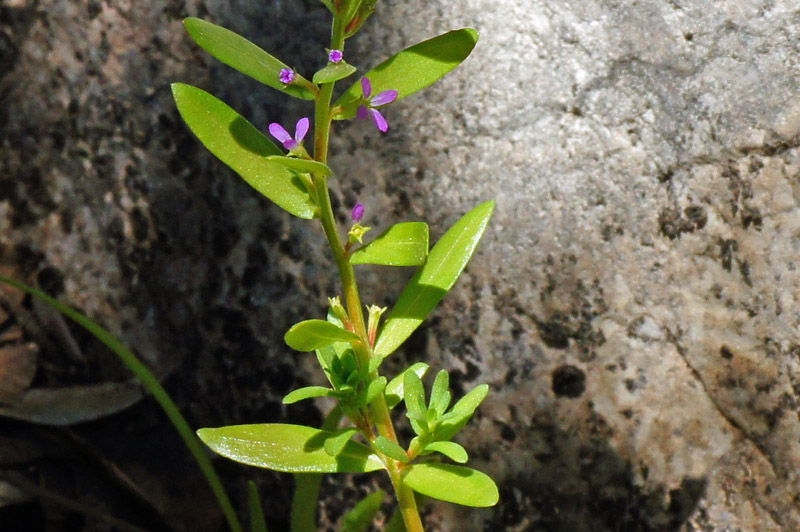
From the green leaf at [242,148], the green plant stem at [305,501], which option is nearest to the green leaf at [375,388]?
the green leaf at [242,148]

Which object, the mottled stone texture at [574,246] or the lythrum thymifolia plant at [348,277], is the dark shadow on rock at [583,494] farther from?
the lythrum thymifolia plant at [348,277]

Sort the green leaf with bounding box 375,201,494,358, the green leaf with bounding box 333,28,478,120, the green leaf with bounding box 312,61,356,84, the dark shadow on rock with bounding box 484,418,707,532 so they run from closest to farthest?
the green leaf with bounding box 312,61,356,84 < the green leaf with bounding box 333,28,478,120 < the green leaf with bounding box 375,201,494,358 < the dark shadow on rock with bounding box 484,418,707,532

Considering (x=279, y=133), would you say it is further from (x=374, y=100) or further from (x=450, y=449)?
(x=450, y=449)

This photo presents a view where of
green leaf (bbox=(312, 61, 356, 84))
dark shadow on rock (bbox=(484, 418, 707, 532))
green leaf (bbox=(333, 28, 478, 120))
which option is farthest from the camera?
dark shadow on rock (bbox=(484, 418, 707, 532))

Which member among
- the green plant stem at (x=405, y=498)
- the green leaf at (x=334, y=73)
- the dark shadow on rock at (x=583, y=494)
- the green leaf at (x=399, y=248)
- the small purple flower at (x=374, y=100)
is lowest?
the dark shadow on rock at (x=583, y=494)

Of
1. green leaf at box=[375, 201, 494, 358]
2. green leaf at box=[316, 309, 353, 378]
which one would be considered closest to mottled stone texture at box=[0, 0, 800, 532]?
green leaf at box=[375, 201, 494, 358]

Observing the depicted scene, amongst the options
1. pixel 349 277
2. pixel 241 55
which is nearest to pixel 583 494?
pixel 349 277

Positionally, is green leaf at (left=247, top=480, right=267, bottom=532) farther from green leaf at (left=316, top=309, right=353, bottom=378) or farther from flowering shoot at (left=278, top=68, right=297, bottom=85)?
flowering shoot at (left=278, top=68, right=297, bottom=85)
